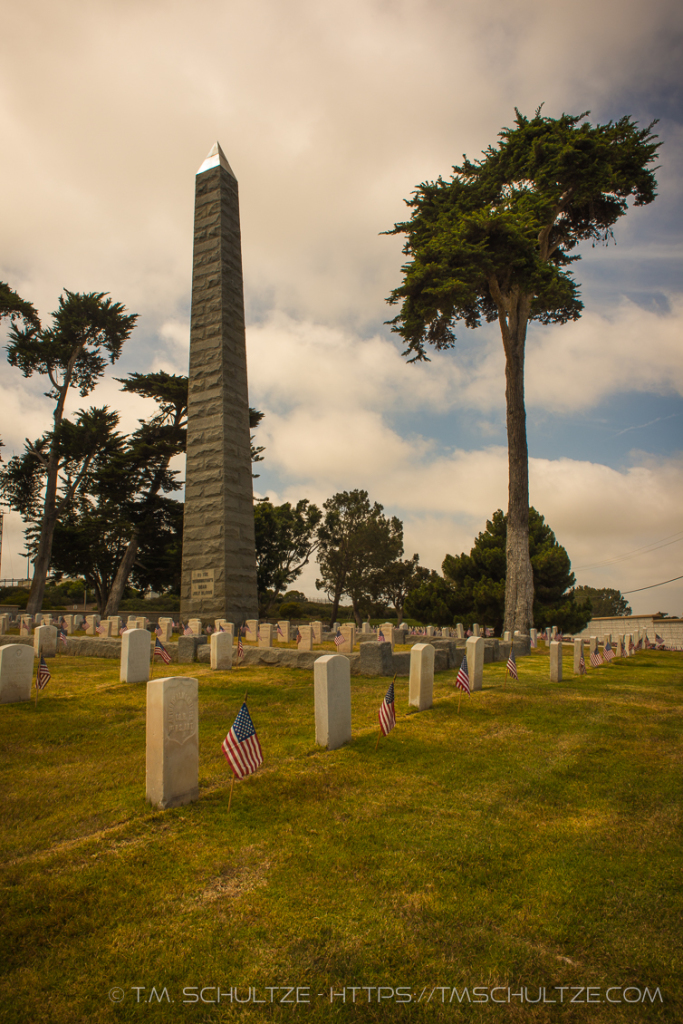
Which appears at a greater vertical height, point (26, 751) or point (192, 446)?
point (192, 446)

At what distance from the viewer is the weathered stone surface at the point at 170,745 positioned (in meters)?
4.18

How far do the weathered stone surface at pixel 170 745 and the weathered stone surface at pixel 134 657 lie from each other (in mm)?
5206

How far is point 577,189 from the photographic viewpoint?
20641mm

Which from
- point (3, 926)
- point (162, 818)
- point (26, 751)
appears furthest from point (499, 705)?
point (3, 926)

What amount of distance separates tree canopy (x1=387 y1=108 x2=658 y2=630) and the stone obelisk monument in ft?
22.3

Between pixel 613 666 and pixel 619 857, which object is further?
pixel 613 666

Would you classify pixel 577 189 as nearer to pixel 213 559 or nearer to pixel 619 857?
pixel 213 559

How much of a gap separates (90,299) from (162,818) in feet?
114

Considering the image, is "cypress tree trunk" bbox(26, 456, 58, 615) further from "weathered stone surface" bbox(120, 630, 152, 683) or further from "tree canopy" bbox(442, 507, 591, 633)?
"weathered stone surface" bbox(120, 630, 152, 683)

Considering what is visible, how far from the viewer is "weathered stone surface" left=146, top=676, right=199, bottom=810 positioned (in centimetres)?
418

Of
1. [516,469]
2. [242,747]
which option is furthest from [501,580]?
[242,747]

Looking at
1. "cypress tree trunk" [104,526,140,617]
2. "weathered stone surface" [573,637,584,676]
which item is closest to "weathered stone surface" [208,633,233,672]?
"weathered stone surface" [573,637,584,676]

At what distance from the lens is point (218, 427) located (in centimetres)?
1752

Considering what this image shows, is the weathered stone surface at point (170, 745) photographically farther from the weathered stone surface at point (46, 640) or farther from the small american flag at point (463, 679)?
the weathered stone surface at point (46, 640)
